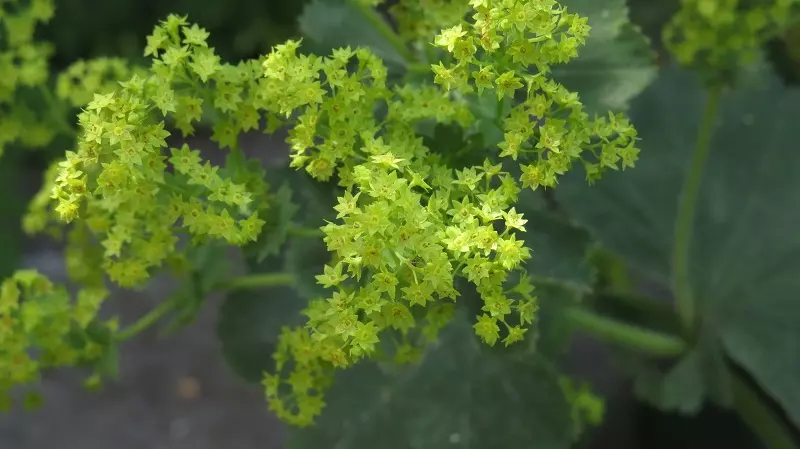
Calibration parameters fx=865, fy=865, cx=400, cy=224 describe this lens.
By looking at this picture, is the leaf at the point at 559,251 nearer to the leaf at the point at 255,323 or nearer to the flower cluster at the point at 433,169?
the flower cluster at the point at 433,169

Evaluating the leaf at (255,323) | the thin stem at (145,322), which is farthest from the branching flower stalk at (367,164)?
the leaf at (255,323)

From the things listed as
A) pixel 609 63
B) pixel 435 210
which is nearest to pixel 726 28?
pixel 609 63

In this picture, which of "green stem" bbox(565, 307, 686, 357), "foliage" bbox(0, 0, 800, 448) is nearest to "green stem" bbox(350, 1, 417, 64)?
"foliage" bbox(0, 0, 800, 448)

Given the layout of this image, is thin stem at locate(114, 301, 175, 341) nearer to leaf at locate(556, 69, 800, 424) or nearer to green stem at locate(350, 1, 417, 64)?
green stem at locate(350, 1, 417, 64)

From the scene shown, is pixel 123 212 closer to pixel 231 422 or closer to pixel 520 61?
pixel 520 61

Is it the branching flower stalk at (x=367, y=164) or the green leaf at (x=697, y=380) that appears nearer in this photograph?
the branching flower stalk at (x=367, y=164)

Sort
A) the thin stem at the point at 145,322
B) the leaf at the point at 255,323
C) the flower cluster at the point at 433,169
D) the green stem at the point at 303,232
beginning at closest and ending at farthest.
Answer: the flower cluster at the point at 433,169 → the green stem at the point at 303,232 → the thin stem at the point at 145,322 → the leaf at the point at 255,323

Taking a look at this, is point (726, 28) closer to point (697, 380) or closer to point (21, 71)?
point (697, 380)
